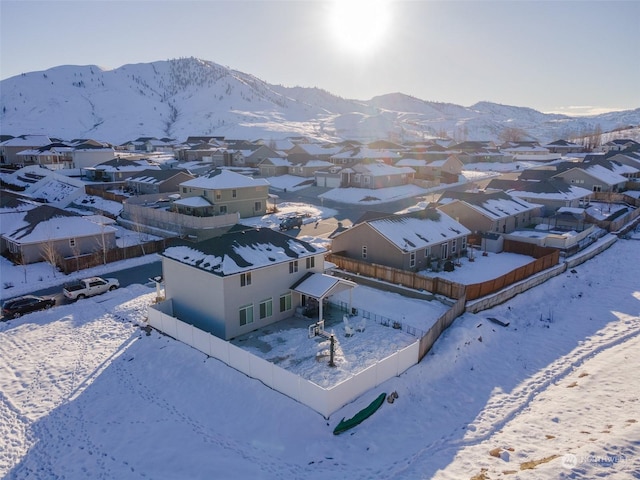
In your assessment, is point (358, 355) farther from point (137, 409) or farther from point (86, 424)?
point (86, 424)

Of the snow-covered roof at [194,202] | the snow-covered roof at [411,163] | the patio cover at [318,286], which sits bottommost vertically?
the patio cover at [318,286]

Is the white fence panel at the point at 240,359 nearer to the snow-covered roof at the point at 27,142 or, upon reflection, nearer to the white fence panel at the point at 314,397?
the white fence panel at the point at 314,397

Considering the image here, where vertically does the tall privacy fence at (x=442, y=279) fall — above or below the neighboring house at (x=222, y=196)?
below


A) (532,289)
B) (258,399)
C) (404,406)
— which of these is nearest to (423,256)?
(532,289)

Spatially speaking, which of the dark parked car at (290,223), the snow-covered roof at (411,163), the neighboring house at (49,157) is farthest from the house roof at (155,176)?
the snow-covered roof at (411,163)

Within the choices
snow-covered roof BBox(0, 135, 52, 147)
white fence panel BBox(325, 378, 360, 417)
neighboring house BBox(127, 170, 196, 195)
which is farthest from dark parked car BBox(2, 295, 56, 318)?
snow-covered roof BBox(0, 135, 52, 147)

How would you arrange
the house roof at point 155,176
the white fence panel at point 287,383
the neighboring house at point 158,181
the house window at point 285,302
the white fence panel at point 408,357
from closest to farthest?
the white fence panel at point 287,383 → the white fence panel at point 408,357 → the house window at point 285,302 → the neighboring house at point 158,181 → the house roof at point 155,176
